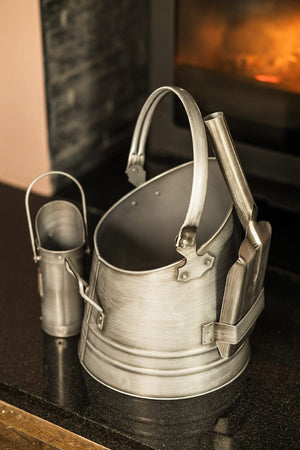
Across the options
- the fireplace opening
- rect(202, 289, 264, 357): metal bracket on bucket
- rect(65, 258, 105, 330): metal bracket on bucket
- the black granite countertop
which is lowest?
the black granite countertop

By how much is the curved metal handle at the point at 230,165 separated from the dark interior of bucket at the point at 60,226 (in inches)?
11.9

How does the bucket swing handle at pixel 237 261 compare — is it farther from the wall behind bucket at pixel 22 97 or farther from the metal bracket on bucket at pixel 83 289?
the wall behind bucket at pixel 22 97

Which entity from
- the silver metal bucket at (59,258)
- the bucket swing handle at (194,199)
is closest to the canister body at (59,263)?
the silver metal bucket at (59,258)

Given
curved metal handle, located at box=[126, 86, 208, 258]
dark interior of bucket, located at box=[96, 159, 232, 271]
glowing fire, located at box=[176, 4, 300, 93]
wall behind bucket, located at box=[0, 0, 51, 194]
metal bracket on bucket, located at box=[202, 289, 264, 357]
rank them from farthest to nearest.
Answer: wall behind bucket, located at box=[0, 0, 51, 194] → glowing fire, located at box=[176, 4, 300, 93] → dark interior of bucket, located at box=[96, 159, 232, 271] → metal bracket on bucket, located at box=[202, 289, 264, 357] → curved metal handle, located at box=[126, 86, 208, 258]

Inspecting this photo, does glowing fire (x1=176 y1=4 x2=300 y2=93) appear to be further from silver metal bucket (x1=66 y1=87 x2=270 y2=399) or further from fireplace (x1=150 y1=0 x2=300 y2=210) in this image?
silver metal bucket (x1=66 y1=87 x2=270 y2=399)

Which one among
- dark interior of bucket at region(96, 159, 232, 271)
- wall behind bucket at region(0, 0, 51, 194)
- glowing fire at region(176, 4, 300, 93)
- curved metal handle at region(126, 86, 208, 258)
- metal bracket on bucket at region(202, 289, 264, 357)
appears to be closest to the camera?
curved metal handle at region(126, 86, 208, 258)

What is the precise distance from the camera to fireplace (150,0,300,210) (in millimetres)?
1566

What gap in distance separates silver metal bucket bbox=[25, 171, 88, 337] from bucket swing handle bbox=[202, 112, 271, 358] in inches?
10.0

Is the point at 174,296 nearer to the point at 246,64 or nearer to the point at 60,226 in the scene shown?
the point at 60,226

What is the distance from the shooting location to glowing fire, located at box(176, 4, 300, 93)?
5.07 feet

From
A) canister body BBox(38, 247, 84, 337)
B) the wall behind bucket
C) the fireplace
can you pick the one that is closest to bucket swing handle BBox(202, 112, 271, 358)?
canister body BBox(38, 247, 84, 337)

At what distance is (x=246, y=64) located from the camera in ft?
5.31

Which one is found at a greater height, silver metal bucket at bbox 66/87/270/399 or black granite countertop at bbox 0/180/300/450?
silver metal bucket at bbox 66/87/270/399

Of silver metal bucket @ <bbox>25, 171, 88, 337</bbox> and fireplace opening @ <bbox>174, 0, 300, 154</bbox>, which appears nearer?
silver metal bucket @ <bbox>25, 171, 88, 337</bbox>
